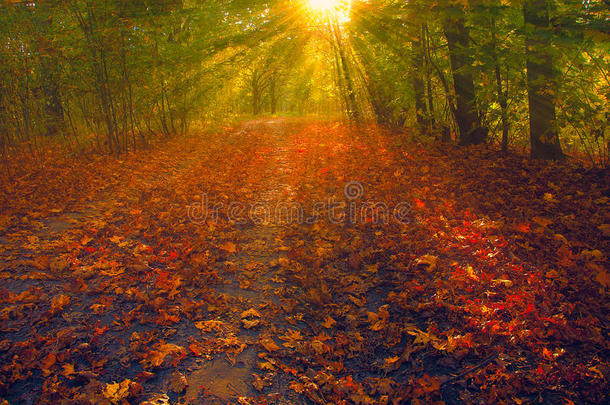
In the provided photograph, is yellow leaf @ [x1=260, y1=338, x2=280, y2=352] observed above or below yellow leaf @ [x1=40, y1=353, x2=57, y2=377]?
below

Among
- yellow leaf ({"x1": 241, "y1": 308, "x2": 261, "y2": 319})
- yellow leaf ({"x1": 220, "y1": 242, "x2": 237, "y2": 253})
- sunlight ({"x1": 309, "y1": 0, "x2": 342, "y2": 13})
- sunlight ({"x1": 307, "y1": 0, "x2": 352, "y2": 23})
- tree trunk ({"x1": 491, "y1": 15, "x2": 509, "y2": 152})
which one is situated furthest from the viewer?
sunlight ({"x1": 309, "y1": 0, "x2": 342, "y2": 13})

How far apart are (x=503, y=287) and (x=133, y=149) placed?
1312 cm

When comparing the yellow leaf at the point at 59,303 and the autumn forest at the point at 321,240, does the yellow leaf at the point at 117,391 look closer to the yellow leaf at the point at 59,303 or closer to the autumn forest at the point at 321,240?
the autumn forest at the point at 321,240

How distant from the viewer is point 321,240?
5.92m

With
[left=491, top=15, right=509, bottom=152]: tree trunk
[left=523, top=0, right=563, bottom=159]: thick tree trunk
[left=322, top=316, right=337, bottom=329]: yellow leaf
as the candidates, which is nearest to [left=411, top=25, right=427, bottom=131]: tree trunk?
[left=491, top=15, right=509, bottom=152]: tree trunk

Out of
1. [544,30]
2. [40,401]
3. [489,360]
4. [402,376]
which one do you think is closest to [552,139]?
[544,30]

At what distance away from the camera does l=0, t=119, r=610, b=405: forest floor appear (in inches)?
112

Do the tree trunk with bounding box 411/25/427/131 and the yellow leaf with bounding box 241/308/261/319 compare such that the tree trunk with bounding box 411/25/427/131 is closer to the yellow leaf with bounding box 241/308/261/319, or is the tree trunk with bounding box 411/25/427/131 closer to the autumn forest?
the autumn forest

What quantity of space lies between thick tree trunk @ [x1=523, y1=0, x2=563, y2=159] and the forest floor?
1.98 ft

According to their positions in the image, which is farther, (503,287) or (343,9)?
(343,9)

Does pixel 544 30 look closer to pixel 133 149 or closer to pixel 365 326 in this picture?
pixel 365 326

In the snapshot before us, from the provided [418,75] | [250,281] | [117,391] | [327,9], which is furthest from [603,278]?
[327,9]

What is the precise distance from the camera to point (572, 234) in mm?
4934

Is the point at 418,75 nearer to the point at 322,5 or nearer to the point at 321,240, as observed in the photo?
the point at 321,240
